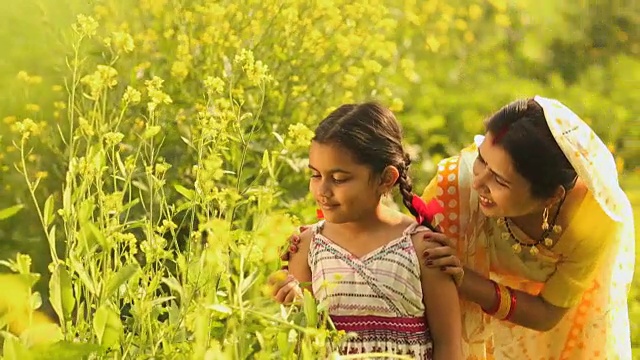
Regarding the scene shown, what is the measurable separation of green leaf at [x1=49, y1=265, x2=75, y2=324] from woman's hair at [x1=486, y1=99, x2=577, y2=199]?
111 cm

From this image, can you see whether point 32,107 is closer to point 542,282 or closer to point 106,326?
point 542,282

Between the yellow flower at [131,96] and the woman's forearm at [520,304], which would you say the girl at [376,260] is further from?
the yellow flower at [131,96]

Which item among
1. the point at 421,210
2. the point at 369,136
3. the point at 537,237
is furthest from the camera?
the point at 537,237

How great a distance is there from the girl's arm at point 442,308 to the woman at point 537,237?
5 cm

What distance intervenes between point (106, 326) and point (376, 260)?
0.86 metres

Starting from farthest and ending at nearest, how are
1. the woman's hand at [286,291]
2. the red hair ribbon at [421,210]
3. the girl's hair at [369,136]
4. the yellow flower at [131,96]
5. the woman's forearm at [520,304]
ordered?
the woman's forearm at [520,304], the red hair ribbon at [421,210], the girl's hair at [369,136], the woman's hand at [286,291], the yellow flower at [131,96]

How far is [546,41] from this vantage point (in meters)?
7.14

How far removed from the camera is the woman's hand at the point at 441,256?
262 cm

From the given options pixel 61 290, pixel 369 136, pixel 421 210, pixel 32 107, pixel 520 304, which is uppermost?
pixel 32 107

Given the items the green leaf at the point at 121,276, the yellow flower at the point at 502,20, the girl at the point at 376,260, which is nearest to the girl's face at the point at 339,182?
the girl at the point at 376,260

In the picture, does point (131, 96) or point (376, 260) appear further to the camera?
point (376, 260)

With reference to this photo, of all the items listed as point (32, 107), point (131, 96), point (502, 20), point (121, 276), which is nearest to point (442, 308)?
point (131, 96)

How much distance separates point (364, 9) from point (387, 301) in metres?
1.83

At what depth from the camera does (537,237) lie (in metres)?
3.01
